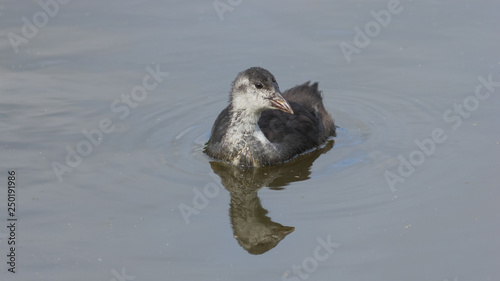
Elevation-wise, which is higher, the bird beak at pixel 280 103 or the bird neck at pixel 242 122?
the bird beak at pixel 280 103

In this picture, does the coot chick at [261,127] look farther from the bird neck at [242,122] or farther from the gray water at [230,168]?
the gray water at [230,168]

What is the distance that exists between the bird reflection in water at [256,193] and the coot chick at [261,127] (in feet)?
0.42

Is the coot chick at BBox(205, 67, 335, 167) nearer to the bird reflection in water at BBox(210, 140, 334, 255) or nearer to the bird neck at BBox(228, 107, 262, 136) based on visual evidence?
the bird neck at BBox(228, 107, 262, 136)

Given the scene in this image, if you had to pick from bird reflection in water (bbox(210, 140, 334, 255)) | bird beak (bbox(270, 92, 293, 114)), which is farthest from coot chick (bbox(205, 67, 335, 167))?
bird reflection in water (bbox(210, 140, 334, 255))

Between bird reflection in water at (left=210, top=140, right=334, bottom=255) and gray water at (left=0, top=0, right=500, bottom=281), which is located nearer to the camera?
gray water at (left=0, top=0, right=500, bottom=281)

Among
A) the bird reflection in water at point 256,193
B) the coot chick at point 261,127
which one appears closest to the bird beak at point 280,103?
the coot chick at point 261,127

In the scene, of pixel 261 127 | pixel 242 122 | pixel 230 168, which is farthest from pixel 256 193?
pixel 261 127

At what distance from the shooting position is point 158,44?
13.5m

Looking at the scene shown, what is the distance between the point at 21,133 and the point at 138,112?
5.29ft

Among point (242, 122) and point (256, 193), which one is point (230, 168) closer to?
point (242, 122)

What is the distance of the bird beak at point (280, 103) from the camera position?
10148 millimetres

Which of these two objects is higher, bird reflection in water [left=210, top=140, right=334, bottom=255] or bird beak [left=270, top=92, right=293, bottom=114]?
bird beak [left=270, top=92, right=293, bottom=114]

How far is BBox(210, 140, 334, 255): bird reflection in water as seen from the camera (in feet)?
28.7

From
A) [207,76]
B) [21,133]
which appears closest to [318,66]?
[207,76]
